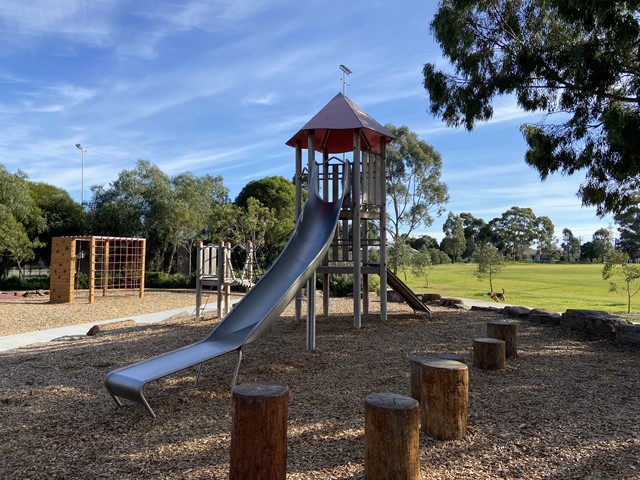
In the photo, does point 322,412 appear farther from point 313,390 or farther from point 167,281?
point 167,281

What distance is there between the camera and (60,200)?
27219 mm

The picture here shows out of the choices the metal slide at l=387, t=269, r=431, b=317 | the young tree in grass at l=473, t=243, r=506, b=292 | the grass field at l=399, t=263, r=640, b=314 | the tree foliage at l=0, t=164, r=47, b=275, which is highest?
the tree foliage at l=0, t=164, r=47, b=275

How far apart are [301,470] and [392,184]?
2557 cm

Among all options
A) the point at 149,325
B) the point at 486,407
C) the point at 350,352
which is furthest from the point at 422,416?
the point at 149,325

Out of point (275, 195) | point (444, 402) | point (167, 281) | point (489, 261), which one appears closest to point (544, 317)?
point (444, 402)

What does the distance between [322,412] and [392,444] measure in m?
1.35

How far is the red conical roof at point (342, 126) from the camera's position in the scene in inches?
320

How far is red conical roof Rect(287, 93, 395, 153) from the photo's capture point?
813 cm

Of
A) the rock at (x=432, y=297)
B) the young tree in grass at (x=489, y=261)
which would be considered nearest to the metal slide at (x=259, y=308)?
the rock at (x=432, y=297)

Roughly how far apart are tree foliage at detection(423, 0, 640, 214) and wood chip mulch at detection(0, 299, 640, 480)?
3.16 meters

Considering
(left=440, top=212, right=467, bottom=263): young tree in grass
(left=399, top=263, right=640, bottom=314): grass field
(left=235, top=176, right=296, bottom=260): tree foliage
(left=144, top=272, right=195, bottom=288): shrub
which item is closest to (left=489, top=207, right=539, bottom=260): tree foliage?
(left=440, top=212, right=467, bottom=263): young tree in grass

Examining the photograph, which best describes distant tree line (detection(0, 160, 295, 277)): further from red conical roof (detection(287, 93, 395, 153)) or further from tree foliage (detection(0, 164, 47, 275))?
red conical roof (detection(287, 93, 395, 153))

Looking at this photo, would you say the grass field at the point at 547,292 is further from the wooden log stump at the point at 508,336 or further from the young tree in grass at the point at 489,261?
the wooden log stump at the point at 508,336

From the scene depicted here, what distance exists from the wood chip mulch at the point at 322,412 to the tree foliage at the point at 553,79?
3158mm
